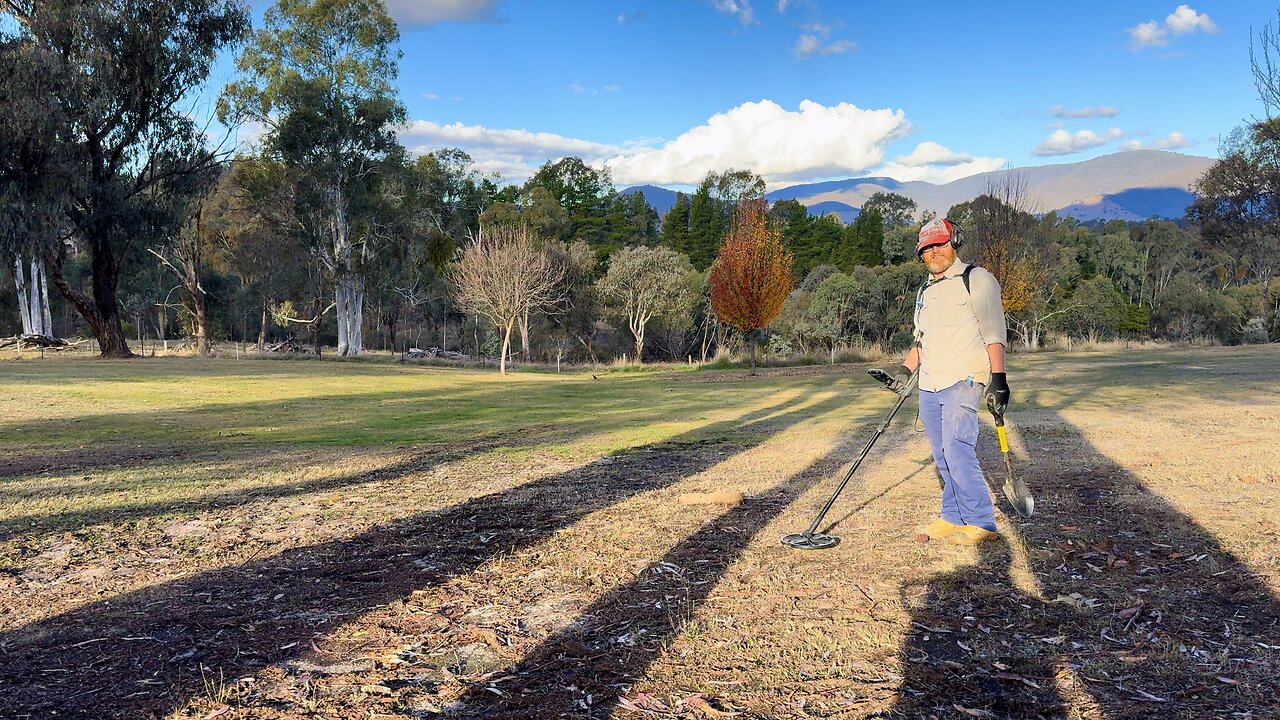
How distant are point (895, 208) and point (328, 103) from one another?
64591 mm

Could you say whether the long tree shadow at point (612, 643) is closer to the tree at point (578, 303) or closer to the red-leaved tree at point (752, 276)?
the red-leaved tree at point (752, 276)

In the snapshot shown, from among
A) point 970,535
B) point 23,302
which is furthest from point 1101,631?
point 23,302

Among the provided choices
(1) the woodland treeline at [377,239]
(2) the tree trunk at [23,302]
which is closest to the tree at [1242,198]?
(1) the woodland treeline at [377,239]

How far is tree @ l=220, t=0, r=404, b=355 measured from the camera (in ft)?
125

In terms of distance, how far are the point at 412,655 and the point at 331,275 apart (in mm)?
40831

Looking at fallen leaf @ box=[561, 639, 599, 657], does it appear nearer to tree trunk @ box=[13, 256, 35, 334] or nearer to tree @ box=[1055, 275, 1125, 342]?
tree trunk @ box=[13, 256, 35, 334]

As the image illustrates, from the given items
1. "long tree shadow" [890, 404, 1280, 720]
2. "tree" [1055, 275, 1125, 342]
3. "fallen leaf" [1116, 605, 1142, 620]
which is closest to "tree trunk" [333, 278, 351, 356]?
"long tree shadow" [890, 404, 1280, 720]

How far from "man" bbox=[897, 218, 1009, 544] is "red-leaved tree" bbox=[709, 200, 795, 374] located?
2400 cm

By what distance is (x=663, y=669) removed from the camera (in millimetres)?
3447

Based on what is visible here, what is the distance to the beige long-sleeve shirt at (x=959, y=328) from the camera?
5180mm

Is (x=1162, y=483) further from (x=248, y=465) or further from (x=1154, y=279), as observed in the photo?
(x=1154, y=279)

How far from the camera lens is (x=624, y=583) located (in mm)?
4594

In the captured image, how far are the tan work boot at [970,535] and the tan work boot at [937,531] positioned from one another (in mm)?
53

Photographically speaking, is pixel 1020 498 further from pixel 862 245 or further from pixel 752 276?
pixel 862 245
